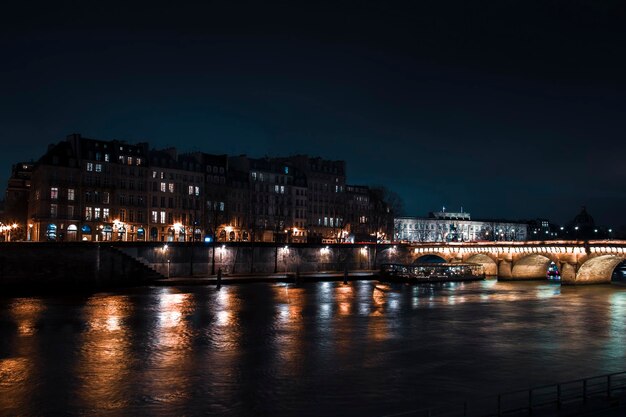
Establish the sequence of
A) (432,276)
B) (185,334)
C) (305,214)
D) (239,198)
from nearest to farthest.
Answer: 1. (185,334)
2. (432,276)
3. (239,198)
4. (305,214)

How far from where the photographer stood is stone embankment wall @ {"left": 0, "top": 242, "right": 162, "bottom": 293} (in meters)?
68.2

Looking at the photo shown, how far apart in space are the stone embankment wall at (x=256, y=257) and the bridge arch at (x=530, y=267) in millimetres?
21246

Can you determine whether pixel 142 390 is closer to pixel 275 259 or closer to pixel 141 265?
pixel 141 265

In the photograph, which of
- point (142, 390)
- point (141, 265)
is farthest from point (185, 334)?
point (141, 265)

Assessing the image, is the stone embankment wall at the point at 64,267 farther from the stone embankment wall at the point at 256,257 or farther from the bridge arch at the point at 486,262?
the bridge arch at the point at 486,262

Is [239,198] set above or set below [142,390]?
above

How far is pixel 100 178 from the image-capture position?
100000mm

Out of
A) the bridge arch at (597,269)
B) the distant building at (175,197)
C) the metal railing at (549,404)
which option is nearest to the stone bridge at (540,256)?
the bridge arch at (597,269)

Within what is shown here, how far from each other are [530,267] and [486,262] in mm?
13386

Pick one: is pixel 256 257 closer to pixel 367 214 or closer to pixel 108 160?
pixel 108 160

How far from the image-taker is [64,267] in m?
72.0

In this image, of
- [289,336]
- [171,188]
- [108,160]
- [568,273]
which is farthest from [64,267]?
[568,273]

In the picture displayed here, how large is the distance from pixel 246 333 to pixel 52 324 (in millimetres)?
13570

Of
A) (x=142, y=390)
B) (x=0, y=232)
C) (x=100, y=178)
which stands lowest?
(x=142, y=390)
